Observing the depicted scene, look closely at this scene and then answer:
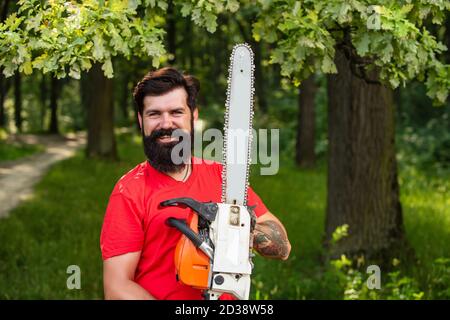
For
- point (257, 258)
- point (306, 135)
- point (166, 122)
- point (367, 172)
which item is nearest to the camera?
point (166, 122)

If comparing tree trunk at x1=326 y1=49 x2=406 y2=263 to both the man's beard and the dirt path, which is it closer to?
the man's beard

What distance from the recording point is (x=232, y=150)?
7.85ft

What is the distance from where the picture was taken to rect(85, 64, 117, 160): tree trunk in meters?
16.6

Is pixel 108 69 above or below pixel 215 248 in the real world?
above

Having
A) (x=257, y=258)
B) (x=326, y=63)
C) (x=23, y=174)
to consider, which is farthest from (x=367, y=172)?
(x=23, y=174)

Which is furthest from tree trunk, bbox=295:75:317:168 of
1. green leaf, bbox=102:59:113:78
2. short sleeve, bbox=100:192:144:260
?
short sleeve, bbox=100:192:144:260

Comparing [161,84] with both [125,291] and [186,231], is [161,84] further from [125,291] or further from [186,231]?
[125,291]

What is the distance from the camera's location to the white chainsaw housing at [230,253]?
2180mm

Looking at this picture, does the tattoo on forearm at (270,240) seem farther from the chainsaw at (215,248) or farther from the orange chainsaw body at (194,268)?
the orange chainsaw body at (194,268)

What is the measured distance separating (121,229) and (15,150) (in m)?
19.6

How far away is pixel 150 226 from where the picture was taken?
2.50 metres

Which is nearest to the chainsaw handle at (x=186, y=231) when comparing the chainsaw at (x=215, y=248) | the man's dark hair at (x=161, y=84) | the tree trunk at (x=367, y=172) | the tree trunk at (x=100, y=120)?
the chainsaw at (x=215, y=248)

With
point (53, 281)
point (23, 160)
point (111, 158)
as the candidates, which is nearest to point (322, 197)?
point (53, 281)
